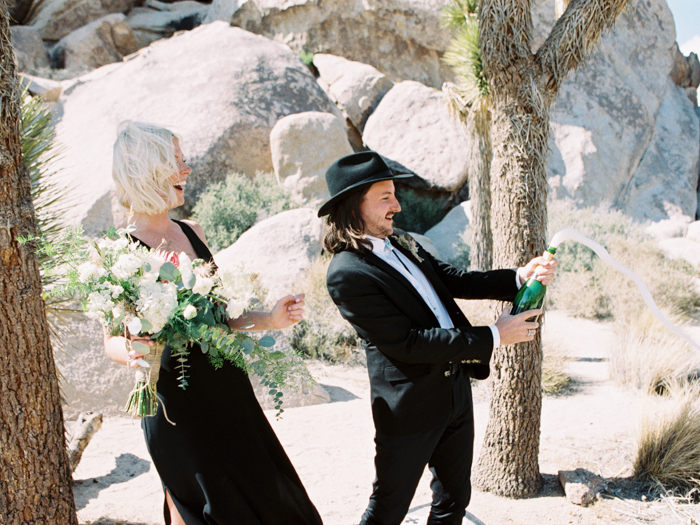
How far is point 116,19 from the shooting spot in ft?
56.1

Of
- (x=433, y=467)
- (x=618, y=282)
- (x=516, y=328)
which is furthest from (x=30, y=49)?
(x=516, y=328)

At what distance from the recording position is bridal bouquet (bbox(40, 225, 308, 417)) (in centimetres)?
194

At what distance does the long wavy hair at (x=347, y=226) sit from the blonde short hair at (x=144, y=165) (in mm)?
714

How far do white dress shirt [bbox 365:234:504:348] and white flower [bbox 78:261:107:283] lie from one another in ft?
3.50

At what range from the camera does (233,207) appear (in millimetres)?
9766

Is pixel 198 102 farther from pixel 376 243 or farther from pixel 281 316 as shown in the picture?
pixel 281 316

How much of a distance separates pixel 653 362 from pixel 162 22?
1807 cm

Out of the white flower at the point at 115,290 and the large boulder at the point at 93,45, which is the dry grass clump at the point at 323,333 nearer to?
the white flower at the point at 115,290

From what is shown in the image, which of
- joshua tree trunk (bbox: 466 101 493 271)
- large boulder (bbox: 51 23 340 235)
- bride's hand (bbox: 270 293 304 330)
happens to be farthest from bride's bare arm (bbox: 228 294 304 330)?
large boulder (bbox: 51 23 340 235)

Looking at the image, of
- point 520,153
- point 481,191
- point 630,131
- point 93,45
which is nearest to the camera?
point 520,153

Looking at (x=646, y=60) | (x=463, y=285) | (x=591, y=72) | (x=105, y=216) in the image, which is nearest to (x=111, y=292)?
(x=463, y=285)

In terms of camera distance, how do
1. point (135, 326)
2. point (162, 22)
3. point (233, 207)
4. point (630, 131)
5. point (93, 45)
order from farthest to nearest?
point (162, 22), point (93, 45), point (630, 131), point (233, 207), point (135, 326)

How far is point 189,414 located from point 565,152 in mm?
13824

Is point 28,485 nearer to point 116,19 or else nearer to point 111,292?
point 111,292
